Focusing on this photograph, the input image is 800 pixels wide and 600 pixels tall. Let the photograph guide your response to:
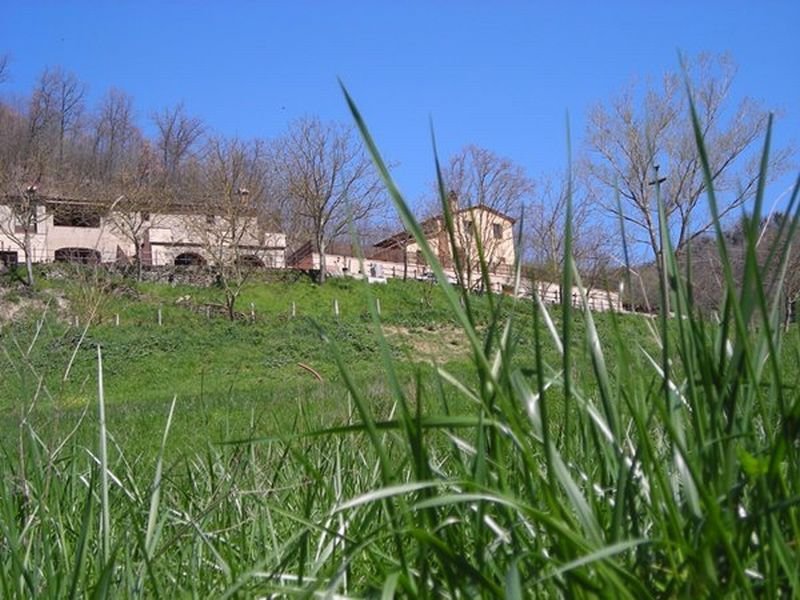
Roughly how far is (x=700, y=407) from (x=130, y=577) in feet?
2.29

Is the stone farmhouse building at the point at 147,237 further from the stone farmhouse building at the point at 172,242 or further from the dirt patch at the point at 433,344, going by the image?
the dirt patch at the point at 433,344

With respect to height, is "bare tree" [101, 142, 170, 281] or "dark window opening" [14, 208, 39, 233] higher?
"bare tree" [101, 142, 170, 281]

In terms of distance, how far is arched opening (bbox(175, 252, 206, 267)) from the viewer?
4422 centimetres

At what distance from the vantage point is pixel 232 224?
37562mm

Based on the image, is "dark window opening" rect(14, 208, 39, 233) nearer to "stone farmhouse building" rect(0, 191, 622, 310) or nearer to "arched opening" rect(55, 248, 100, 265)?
"stone farmhouse building" rect(0, 191, 622, 310)

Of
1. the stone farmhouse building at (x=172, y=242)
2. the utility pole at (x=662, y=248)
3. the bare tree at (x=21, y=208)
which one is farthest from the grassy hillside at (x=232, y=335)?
the utility pole at (x=662, y=248)

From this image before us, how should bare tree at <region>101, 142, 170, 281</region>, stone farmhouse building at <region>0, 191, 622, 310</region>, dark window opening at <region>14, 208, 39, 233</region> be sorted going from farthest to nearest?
bare tree at <region>101, 142, 170, 281</region>, stone farmhouse building at <region>0, 191, 622, 310</region>, dark window opening at <region>14, 208, 39, 233</region>

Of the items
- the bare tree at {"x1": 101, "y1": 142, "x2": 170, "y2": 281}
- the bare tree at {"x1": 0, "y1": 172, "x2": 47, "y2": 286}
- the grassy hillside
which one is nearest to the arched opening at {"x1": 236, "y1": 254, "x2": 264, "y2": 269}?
the grassy hillside

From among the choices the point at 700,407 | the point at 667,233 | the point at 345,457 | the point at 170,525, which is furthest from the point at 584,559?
the point at 345,457

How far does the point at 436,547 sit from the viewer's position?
2.31 feet

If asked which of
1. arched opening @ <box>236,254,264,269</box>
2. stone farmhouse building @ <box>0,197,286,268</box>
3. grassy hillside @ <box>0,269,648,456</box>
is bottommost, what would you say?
grassy hillside @ <box>0,269,648,456</box>

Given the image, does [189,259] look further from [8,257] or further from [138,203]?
[138,203]

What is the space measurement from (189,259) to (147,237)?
85.5 inches

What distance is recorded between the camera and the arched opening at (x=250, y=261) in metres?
37.8
